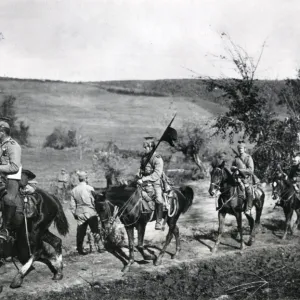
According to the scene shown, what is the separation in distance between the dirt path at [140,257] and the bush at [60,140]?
17.8m

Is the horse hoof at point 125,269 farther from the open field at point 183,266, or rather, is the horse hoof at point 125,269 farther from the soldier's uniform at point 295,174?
the soldier's uniform at point 295,174

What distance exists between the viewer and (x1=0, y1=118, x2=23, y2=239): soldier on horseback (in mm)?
7602

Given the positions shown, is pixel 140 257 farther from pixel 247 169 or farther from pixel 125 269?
pixel 247 169

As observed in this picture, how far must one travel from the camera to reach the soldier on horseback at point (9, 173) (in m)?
7.60

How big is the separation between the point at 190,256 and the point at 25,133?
2572 cm

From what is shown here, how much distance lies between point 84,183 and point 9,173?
3166mm

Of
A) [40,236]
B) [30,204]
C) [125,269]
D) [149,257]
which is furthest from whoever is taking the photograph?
[149,257]

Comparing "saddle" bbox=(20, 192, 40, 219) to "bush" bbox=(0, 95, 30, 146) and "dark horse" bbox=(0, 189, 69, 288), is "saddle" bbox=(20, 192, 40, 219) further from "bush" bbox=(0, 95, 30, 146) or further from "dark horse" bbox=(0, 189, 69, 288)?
"bush" bbox=(0, 95, 30, 146)

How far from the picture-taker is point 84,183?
1070 centimetres

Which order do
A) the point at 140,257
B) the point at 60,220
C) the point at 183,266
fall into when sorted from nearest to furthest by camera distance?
the point at 60,220
the point at 183,266
the point at 140,257

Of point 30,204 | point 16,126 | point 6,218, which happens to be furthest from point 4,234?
point 16,126

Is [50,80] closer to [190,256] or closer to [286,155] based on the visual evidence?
[286,155]

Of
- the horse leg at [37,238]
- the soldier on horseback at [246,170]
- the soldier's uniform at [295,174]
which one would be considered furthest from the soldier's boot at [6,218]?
the soldier's uniform at [295,174]

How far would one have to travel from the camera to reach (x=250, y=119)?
20.4 m
